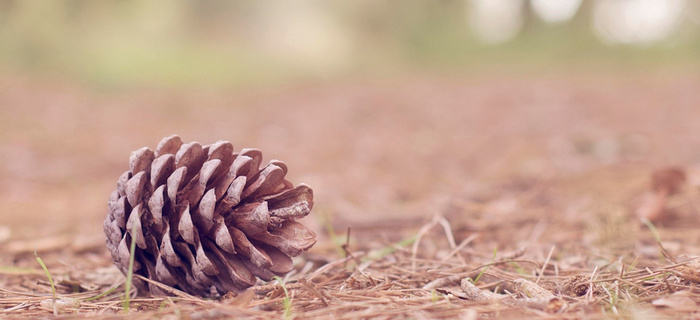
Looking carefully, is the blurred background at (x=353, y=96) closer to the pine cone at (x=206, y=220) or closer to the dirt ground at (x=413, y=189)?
the dirt ground at (x=413, y=189)

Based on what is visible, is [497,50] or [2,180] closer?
[2,180]

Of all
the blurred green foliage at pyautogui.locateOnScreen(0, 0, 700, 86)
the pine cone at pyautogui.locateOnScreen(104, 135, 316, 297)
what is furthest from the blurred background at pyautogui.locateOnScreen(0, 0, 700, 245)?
the pine cone at pyautogui.locateOnScreen(104, 135, 316, 297)

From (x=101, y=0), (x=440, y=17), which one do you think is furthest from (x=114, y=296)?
(x=440, y=17)

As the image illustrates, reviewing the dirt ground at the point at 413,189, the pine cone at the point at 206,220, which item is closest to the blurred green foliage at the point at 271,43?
the dirt ground at the point at 413,189

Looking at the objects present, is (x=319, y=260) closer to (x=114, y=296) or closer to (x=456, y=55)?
(x=114, y=296)

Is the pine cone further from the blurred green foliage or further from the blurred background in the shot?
the blurred green foliage

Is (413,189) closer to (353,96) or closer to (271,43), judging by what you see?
(353,96)
